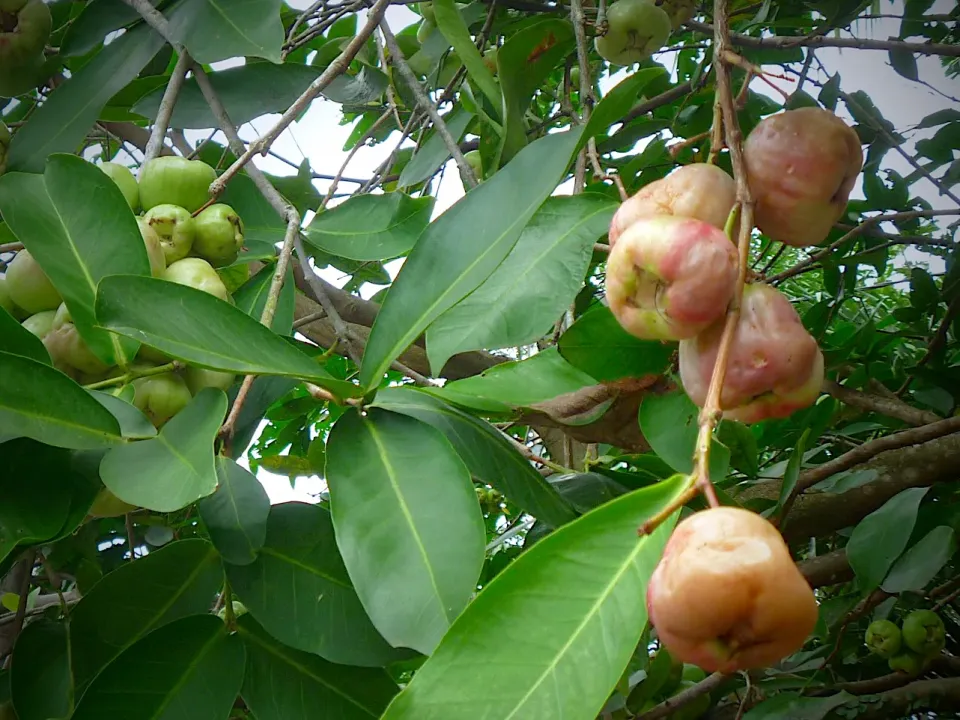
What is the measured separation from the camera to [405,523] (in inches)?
18.0

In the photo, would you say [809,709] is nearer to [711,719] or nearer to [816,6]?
[711,719]

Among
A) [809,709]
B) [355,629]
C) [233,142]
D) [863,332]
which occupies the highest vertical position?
[233,142]

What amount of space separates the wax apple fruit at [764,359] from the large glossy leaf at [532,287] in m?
0.13

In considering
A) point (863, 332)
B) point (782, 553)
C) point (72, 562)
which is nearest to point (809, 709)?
point (863, 332)

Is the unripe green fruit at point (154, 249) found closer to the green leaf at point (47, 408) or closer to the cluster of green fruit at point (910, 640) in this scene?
the green leaf at point (47, 408)

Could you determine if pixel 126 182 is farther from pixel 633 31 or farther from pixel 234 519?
pixel 633 31

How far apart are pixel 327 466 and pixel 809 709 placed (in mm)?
765

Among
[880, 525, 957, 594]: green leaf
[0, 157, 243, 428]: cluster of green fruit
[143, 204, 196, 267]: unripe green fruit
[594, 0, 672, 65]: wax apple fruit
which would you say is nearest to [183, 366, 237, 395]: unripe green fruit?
[0, 157, 243, 428]: cluster of green fruit

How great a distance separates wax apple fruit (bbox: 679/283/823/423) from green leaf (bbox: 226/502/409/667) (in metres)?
0.26

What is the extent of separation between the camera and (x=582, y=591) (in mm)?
360

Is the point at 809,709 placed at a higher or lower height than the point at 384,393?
lower

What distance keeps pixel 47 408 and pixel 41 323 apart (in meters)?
0.15

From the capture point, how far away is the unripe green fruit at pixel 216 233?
2.15 feet

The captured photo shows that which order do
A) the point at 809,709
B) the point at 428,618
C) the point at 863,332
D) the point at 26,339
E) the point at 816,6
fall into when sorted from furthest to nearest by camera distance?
the point at 863,332 < the point at 809,709 < the point at 816,6 < the point at 26,339 < the point at 428,618
